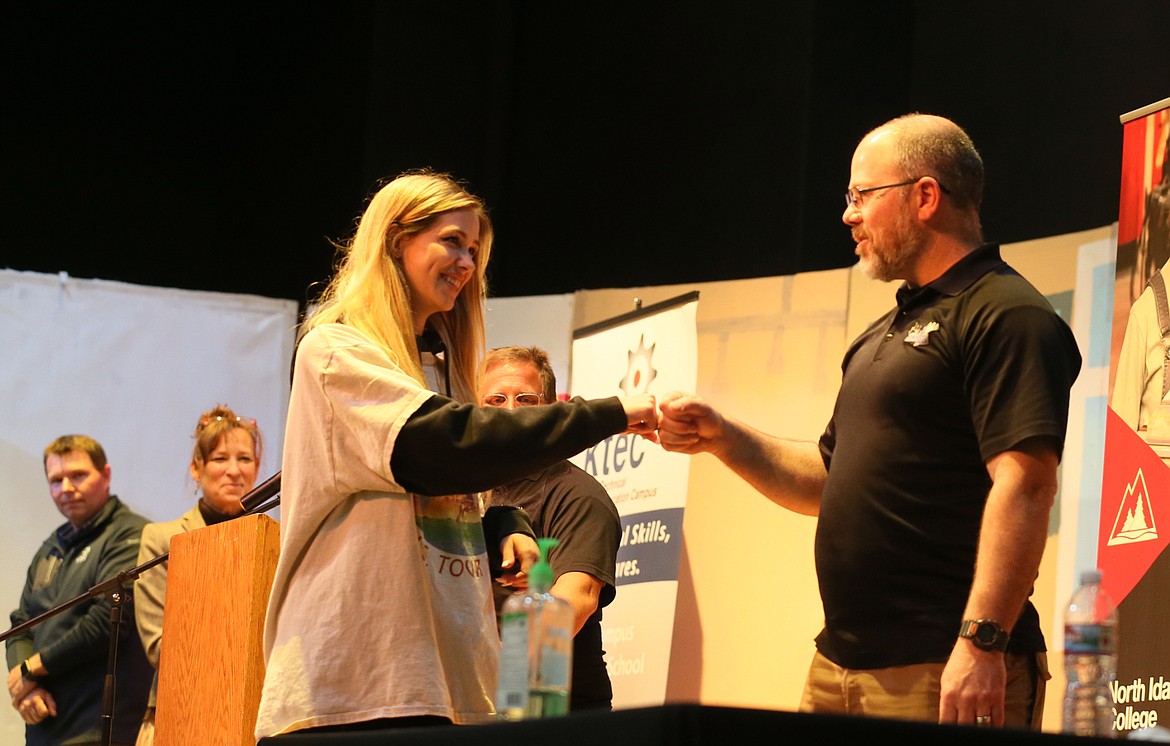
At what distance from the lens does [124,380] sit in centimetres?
612

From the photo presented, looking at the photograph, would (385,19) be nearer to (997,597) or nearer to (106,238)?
(106,238)

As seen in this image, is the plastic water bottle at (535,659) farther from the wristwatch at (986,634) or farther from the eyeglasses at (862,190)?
the eyeglasses at (862,190)

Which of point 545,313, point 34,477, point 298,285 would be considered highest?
point 298,285

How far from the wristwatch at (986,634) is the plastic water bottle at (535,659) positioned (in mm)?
802

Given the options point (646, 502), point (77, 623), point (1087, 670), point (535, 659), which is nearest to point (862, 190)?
point (1087, 670)

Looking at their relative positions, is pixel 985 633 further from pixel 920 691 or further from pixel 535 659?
pixel 535 659

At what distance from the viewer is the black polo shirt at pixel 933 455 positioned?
2.51 meters

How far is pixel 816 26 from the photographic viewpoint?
607 centimetres

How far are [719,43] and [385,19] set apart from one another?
5.96 feet

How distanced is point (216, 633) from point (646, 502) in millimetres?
2194

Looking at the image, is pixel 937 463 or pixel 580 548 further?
pixel 580 548

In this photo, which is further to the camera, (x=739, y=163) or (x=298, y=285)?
(x=298, y=285)

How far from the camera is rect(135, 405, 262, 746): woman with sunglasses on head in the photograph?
4.90m

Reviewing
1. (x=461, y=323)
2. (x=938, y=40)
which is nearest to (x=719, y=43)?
(x=938, y=40)
